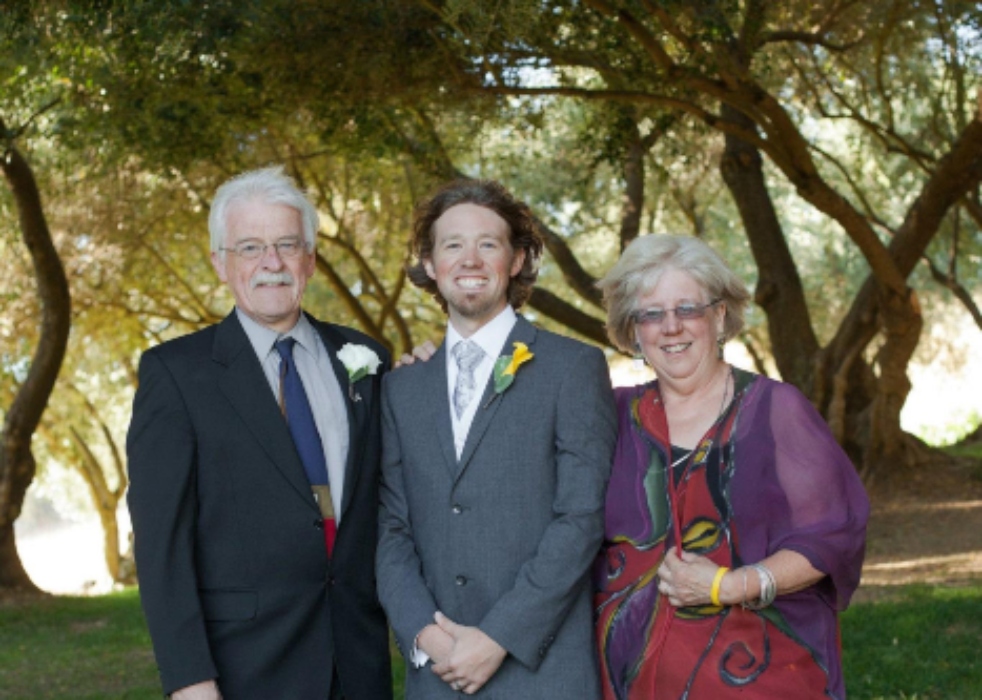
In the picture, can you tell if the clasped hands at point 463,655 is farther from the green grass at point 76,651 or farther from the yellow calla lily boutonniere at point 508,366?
the green grass at point 76,651

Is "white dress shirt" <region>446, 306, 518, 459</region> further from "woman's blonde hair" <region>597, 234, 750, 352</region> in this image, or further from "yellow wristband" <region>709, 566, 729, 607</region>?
"yellow wristband" <region>709, 566, 729, 607</region>

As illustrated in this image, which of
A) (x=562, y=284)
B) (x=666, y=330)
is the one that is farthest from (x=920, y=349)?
(x=666, y=330)

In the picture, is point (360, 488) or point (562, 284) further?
point (562, 284)

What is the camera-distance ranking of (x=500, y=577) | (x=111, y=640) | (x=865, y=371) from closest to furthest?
1. (x=500, y=577)
2. (x=111, y=640)
3. (x=865, y=371)

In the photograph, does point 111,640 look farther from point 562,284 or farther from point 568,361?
point 562,284

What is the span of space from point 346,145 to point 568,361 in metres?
8.50

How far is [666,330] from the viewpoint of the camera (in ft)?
12.6

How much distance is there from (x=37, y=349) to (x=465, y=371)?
1084cm

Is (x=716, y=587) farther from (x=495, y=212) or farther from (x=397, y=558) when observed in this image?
(x=495, y=212)

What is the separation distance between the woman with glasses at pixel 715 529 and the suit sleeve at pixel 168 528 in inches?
47.0

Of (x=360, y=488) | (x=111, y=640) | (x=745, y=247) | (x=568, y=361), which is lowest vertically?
(x=111, y=640)

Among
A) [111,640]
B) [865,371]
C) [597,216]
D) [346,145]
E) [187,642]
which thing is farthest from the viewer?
[597,216]

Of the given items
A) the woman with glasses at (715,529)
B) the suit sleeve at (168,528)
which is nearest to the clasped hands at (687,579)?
the woman with glasses at (715,529)

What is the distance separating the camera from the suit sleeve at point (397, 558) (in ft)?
12.1
